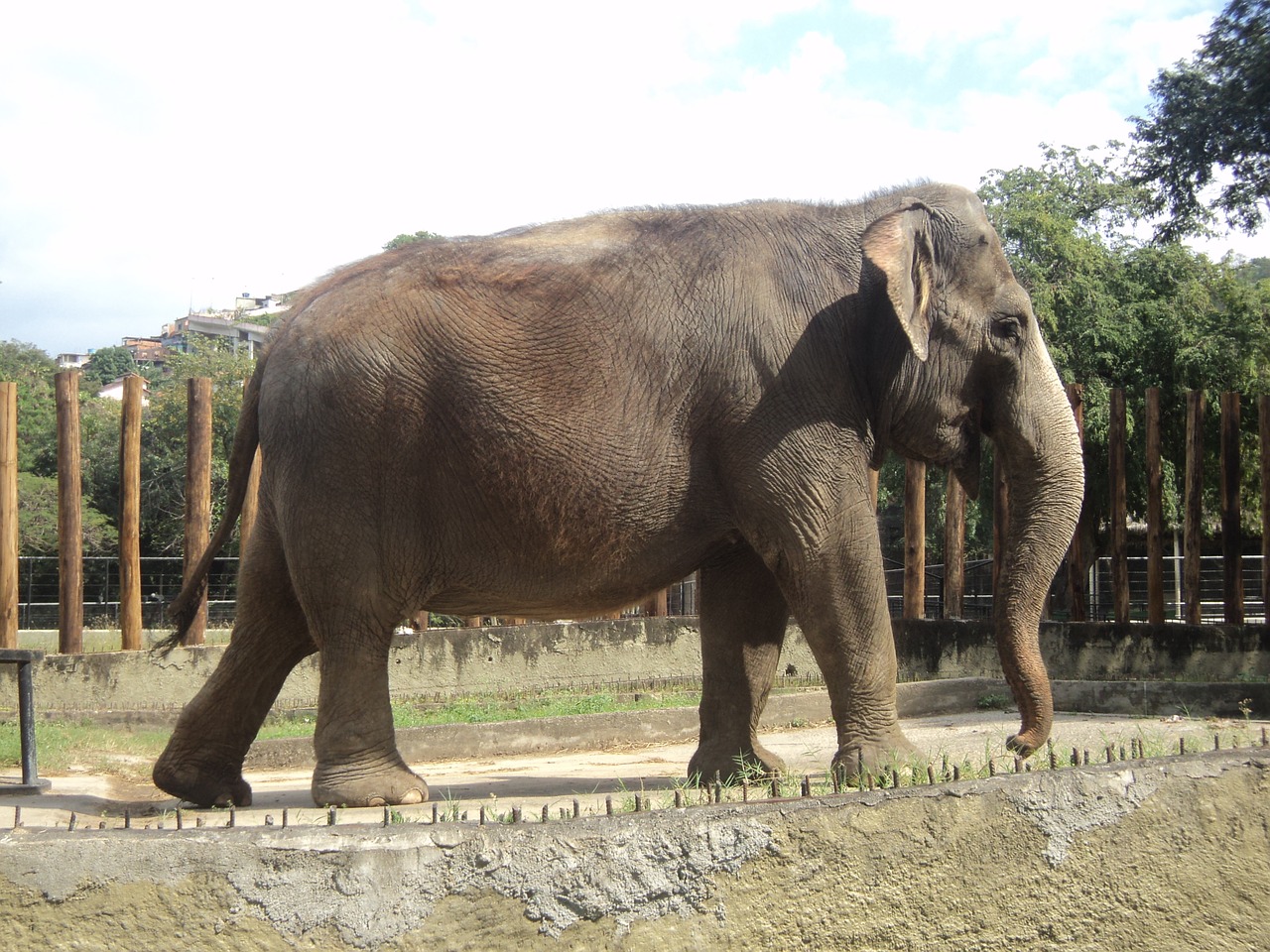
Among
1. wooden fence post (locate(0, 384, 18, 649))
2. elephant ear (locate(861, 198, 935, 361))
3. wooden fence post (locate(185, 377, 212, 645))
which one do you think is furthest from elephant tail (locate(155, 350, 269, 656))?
wooden fence post (locate(185, 377, 212, 645))

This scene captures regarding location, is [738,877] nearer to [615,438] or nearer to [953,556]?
[615,438]

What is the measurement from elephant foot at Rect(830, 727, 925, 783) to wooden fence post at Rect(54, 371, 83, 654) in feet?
26.5

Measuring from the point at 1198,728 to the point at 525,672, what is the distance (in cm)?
684

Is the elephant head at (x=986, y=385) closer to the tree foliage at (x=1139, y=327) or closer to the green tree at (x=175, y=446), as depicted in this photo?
the tree foliage at (x=1139, y=327)

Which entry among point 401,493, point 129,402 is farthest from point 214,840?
point 129,402

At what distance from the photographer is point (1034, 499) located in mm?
7027

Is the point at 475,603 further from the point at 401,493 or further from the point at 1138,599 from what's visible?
the point at 1138,599

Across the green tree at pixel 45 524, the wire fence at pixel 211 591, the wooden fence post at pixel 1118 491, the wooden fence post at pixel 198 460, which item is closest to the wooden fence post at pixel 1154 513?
the wooden fence post at pixel 1118 491

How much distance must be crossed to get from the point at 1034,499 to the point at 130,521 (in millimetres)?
8748

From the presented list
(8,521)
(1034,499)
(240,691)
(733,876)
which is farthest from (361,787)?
(8,521)

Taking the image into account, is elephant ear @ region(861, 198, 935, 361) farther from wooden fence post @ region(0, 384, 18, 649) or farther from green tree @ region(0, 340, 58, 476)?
Answer: green tree @ region(0, 340, 58, 476)

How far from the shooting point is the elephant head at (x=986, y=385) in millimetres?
6883

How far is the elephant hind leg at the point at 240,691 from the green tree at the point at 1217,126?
40.5 feet

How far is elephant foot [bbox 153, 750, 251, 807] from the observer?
22.6 feet
